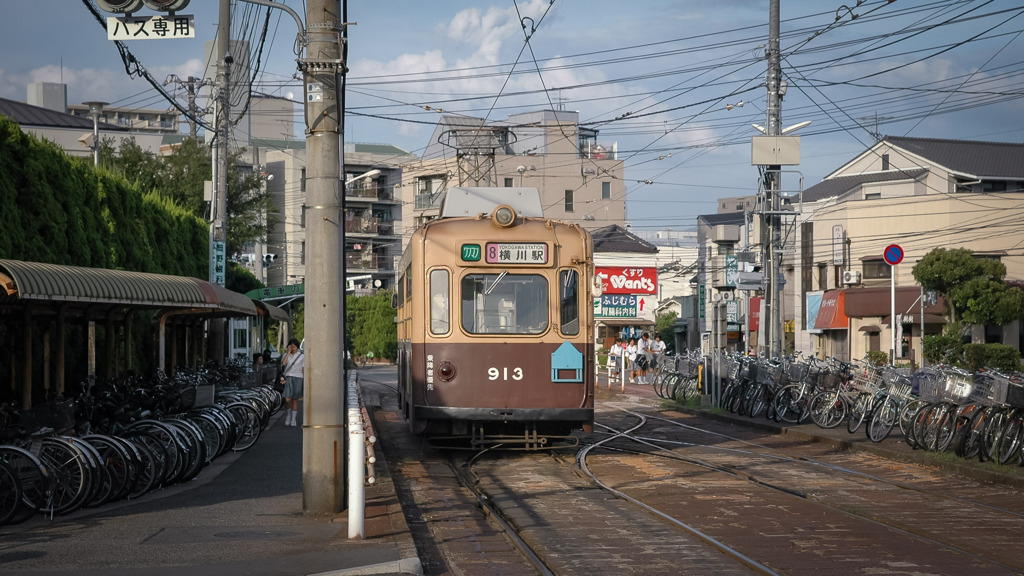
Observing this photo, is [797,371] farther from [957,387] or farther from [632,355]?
[632,355]

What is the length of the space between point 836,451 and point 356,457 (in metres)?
10.2

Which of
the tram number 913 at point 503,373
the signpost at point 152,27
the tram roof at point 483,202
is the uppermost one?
the signpost at point 152,27

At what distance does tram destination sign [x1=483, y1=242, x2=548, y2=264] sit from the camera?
14.5 meters

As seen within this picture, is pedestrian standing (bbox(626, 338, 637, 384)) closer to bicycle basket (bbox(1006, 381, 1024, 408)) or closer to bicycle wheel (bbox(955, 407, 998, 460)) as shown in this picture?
bicycle wheel (bbox(955, 407, 998, 460))

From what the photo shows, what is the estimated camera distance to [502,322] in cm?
1461

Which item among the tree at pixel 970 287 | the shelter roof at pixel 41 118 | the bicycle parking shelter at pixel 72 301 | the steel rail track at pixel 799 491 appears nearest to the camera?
the steel rail track at pixel 799 491

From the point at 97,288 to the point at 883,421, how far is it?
11234mm

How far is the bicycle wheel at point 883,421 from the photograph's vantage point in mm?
16422

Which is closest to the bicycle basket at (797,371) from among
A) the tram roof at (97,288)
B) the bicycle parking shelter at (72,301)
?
the bicycle parking shelter at (72,301)

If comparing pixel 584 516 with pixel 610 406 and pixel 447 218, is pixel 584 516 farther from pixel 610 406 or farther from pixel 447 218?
pixel 610 406

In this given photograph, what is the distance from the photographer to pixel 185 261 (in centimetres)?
2875

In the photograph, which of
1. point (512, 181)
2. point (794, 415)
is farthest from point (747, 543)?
point (512, 181)

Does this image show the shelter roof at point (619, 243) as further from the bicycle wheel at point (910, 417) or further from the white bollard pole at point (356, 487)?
the white bollard pole at point (356, 487)

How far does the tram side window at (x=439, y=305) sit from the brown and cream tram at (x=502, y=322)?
13 mm
